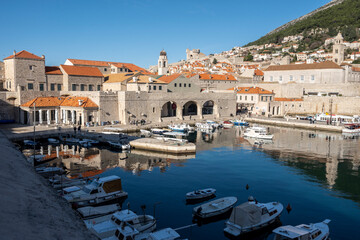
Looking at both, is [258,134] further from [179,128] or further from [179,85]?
[179,85]

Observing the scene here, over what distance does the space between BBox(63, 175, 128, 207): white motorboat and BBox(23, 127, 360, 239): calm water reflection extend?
0.99m

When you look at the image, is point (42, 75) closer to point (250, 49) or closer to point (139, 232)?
point (139, 232)

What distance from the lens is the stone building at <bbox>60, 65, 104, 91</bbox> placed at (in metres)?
46.6

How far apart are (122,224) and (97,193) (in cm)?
497

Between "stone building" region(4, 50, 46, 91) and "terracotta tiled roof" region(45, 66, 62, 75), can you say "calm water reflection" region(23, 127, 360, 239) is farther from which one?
"terracotta tiled roof" region(45, 66, 62, 75)

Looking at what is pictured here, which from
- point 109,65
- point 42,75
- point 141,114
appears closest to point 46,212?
point 141,114

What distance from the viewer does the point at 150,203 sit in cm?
1652

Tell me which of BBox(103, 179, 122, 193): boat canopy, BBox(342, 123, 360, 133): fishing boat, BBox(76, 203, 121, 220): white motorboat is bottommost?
BBox(76, 203, 121, 220): white motorboat

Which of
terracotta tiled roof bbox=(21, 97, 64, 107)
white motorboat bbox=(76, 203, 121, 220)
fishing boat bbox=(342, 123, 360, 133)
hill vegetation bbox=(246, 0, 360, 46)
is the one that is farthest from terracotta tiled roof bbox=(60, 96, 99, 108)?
hill vegetation bbox=(246, 0, 360, 46)

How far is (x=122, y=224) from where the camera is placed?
494 inches

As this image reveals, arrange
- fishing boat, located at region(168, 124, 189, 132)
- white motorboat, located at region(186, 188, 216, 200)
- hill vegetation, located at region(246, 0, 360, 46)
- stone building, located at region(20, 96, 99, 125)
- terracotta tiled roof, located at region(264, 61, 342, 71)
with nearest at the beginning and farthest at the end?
1. white motorboat, located at region(186, 188, 216, 200)
2. stone building, located at region(20, 96, 99, 125)
3. fishing boat, located at region(168, 124, 189, 132)
4. terracotta tiled roof, located at region(264, 61, 342, 71)
5. hill vegetation, located at region(246, 0, 360, 46)

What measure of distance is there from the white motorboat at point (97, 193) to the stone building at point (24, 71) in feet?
105

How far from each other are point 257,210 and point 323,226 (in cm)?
287

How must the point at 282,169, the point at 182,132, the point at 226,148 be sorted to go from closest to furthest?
the point at 282,169 → the point at 226,148 → the point at 182,132
